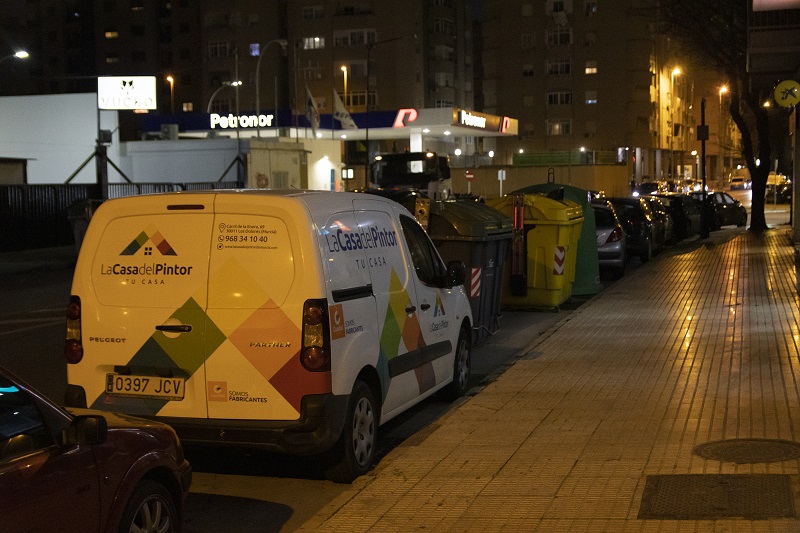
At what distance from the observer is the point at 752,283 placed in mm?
20016

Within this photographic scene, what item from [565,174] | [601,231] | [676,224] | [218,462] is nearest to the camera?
[218,462]

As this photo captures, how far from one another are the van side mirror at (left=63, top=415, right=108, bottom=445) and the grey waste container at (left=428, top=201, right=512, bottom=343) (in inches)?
356

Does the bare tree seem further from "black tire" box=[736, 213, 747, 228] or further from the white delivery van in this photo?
the white delivery van

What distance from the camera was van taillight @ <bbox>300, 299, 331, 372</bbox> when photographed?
6805 millimetres

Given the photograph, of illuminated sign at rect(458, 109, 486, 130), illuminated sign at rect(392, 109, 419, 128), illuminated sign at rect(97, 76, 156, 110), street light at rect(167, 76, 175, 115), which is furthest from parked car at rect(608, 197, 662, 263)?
street light at rect(167, 76, 175, 115)

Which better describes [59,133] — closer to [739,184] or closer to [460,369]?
[460,369]

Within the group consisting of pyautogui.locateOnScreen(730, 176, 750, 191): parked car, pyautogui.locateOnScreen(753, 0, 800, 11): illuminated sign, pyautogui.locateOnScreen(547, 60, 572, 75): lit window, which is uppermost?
pyautogui.locateOnScreen(547, 60, 572, 75): lit window

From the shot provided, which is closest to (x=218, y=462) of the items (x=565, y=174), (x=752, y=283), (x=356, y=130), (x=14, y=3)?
(x=752, y=283)

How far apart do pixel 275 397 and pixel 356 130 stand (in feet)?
165

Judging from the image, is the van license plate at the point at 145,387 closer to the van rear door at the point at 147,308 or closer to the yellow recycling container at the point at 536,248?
the van rear door at the point at 147,308

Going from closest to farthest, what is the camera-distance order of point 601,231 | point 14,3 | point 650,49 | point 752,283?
1. point 752,283
2. point 601,231
3. point 650,49
4. point 14,3

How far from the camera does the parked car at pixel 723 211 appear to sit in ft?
142

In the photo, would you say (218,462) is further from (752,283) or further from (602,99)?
(602,99)

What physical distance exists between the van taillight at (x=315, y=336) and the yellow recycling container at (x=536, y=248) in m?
9.94
